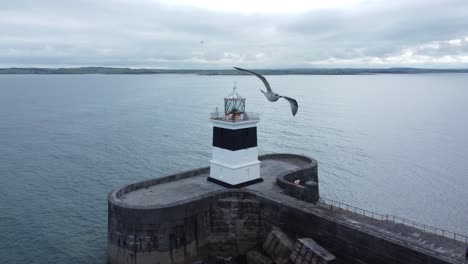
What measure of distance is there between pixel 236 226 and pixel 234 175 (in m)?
2.53

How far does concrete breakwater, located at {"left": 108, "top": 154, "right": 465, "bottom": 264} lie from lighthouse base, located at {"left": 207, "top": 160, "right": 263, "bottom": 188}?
345mm

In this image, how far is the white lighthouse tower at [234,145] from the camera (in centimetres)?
2058

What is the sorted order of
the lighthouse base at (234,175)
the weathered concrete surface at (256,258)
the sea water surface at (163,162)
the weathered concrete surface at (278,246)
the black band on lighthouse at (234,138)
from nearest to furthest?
the weathered concrete surface at (278,246), the weathered concrete surface at (256,258), the black band on lighthouse at (234,138), the lighthouse base at (234,175), the sea water surface at (163,162)

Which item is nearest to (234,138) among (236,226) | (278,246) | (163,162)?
(236,226)

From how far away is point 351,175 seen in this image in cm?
3562

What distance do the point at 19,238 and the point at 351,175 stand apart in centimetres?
2566

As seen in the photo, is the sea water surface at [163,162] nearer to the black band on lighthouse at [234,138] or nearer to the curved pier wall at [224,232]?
the curved pier wall at [224,232]

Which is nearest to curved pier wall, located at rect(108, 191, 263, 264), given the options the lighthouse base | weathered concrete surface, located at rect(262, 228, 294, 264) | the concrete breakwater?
the concrete breakwater

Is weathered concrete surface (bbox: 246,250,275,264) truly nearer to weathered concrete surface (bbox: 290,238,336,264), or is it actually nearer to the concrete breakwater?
the concrete breakwater

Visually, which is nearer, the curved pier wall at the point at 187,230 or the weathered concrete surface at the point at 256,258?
the curved pier wall at the point at 187,230

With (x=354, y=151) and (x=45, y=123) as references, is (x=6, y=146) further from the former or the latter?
(x=354, y=151)

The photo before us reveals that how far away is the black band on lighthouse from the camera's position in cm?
2052

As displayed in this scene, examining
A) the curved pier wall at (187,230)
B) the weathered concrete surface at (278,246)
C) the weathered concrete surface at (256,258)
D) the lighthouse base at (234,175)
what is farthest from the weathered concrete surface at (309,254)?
the lighthouse base at (234,175)

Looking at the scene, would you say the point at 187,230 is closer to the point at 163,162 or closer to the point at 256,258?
the point at 256,258
